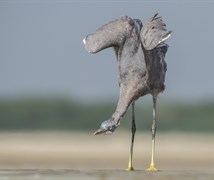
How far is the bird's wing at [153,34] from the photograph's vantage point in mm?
24156

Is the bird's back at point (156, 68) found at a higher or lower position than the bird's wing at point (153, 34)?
lower

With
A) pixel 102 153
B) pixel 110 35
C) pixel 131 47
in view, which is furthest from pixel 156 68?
pixel 102 153

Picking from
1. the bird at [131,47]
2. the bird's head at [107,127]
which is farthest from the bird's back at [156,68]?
the bird's head at [107,127]

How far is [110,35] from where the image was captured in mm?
24453

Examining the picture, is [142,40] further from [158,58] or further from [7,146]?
[7,146]

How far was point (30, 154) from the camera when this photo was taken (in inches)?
1889

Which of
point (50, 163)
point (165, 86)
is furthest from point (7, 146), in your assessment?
point (165, 86)

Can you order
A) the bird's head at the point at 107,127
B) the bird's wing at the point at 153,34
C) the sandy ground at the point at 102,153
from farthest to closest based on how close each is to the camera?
the sandy ground at the point at 102,153 → the bird's wing at the point at 153,34 → the bird's head at the point at 107,127

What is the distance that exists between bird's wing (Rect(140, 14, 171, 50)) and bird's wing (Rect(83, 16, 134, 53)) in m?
0.27

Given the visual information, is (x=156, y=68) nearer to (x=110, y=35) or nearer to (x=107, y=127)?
(x=110, y=35)

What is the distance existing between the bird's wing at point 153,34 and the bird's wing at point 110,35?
0.88 feet

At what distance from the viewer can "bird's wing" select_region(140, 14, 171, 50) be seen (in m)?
24.2

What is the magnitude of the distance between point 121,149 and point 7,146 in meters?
4.03

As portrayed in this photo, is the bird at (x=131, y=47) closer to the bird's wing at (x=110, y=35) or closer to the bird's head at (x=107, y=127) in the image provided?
the bird's wing at (x=110, y=35)
